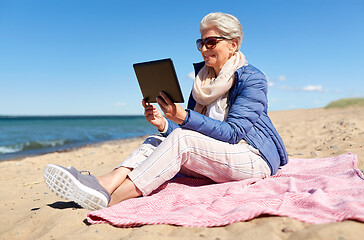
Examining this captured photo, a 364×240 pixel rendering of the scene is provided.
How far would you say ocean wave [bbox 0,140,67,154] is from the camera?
9.85 m

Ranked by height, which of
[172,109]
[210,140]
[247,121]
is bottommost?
[210,140]

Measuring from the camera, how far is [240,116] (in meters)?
2.65

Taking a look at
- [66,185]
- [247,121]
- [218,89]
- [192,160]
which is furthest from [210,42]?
[66,185]

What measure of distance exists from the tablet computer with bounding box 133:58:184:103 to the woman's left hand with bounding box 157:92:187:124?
0.04m

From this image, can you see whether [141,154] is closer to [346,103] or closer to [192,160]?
[192,160]

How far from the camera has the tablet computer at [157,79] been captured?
2.45 metres

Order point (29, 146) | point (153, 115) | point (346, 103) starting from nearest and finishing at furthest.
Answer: point (153, 115)
point (29, 146)
point (346, 103)

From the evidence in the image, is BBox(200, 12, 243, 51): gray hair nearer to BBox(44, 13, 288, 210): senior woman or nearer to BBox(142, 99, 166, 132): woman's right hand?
BBox(44, 13, 288, 210): senior woman

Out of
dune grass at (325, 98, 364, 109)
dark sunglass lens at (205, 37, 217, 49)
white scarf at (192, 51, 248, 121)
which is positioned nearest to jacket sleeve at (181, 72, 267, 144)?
white scarf at (192, 51, 248, 121)

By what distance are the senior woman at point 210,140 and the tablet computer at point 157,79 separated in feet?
0.23

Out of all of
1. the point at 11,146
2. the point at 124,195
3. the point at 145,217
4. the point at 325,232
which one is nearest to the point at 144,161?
the point at 124,195

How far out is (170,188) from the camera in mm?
2988

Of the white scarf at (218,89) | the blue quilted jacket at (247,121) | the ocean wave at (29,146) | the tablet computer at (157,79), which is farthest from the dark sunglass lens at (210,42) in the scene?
the ocean wave at (29,146)

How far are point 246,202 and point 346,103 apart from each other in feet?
60.7
